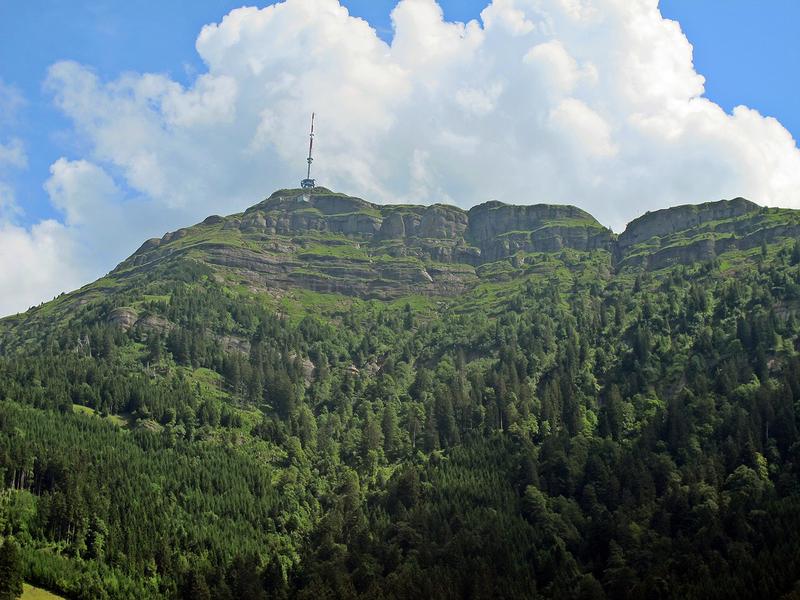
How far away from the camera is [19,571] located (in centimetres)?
15362


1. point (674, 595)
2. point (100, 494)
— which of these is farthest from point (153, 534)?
point (674, 595)

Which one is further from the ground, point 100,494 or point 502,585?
point 100,494

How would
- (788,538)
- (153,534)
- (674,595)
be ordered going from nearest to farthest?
1. (674,595)
2. (788,538)
3. (153,534)

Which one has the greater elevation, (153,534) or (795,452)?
(795,452)

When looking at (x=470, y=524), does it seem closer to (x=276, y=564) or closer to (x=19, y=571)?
(x=276, y=564)

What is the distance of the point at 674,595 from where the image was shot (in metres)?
149

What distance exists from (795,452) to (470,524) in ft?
221

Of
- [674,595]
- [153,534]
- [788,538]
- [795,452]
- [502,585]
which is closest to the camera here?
[674,595]

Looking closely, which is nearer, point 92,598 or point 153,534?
point 92,598

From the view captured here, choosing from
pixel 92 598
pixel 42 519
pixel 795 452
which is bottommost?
pixel 92 598

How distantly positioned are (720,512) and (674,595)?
35.0 meters

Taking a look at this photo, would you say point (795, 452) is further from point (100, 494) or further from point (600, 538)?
point (100, 494)

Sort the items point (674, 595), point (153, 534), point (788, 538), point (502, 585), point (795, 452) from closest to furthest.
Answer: point (674, 595) < point (788, 538) < point (502, 585) < point (153, 534) < point (795, 452)

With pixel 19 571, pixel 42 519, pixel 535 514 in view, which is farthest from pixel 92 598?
pixel 535 514
